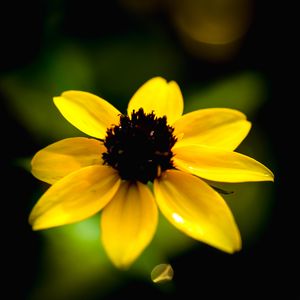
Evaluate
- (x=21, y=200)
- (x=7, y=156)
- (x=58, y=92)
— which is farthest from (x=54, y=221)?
(x=58, y=92)

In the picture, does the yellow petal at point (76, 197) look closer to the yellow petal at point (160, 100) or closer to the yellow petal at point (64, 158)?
the yellow petal at point (64, 158)

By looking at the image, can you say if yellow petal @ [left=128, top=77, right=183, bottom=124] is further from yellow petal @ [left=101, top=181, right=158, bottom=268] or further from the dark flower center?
yellow petal @ [left=101, top=181, right=158, bottom=268]

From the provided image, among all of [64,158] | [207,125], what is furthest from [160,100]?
[64,158]

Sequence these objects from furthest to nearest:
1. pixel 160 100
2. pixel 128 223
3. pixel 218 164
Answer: pixel 160 100
pixel 218 164
pixel 128 223

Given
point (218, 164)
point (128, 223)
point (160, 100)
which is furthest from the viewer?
point (160, 100)

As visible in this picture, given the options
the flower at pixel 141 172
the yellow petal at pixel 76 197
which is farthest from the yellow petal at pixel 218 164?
the yellow petal at pixel 76 197

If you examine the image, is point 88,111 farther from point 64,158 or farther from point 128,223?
point 128,223
